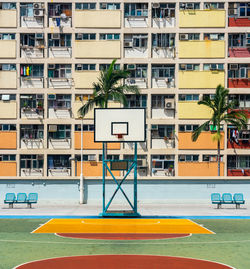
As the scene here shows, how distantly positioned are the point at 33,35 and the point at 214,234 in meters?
35.8

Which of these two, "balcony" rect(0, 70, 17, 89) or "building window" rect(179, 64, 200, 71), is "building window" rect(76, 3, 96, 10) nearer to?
"balcony" rect(0, 70, 17, 89)

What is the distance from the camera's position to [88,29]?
5569cm

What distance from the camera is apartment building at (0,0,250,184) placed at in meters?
55.8

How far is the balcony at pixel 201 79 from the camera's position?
2197 inches

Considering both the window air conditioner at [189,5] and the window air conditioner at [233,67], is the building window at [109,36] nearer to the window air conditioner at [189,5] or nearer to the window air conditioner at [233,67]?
the window air conditioner at [189,5]

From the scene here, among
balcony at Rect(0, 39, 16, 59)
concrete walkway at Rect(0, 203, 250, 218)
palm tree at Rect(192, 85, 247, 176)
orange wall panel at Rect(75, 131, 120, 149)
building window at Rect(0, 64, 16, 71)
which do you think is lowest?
concrete walkway at Rect(0, 203, 250, 218)

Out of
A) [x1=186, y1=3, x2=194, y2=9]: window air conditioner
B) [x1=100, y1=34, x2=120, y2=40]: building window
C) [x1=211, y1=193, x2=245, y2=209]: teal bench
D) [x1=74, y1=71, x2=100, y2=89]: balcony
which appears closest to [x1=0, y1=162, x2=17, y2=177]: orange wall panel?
[x1=74, y1=71, x2=100, y2=89]: balcony

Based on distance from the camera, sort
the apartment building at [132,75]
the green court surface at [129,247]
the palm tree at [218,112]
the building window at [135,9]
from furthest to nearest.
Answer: the building window at [135,9]
the apartment building at [132,75]
the palm tree at [218,112]
the green court surface at [129,247]

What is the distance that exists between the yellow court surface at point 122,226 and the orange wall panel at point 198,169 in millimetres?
21754

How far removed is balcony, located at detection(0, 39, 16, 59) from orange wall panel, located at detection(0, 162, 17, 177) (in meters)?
10.9

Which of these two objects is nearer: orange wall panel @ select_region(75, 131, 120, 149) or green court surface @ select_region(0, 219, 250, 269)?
green court surface @ select_region(0, 219, 250, 269)

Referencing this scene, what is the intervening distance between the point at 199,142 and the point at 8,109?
64.7ft

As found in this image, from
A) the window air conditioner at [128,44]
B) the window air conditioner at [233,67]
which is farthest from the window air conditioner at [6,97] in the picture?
the window air conditioner at [233,67]

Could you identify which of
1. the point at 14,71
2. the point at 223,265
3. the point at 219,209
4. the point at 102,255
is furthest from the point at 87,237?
the point at 14,71
